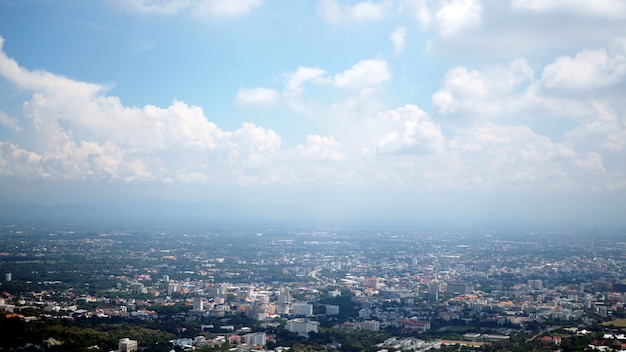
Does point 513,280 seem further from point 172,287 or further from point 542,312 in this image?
point 172,287

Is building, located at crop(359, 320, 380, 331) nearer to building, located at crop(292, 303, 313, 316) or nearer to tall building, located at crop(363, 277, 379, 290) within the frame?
building, located at crop(292, 303, 313, 316)

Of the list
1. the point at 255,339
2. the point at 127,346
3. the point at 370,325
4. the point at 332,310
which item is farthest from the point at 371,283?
the point at 127,346

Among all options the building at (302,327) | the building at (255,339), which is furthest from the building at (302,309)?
the building at (255,339)

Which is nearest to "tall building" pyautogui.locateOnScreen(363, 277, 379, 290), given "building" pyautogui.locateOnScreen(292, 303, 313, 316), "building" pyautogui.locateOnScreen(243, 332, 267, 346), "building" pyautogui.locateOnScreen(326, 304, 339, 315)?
"building" pyautogui.locateOnScreen(326, 304, 339, 315)

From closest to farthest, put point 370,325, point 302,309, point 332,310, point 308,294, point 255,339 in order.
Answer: point 255,339
point 370,325
point 302,309
point 332,310
point 308,294

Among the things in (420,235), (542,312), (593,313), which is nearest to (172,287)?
(542,312)

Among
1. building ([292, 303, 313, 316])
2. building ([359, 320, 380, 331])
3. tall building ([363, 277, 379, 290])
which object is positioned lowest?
building ([359, 320, 380, 331])

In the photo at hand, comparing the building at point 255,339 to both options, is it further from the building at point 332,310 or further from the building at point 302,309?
the building at point 332,310

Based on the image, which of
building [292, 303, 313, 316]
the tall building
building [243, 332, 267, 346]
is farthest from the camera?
the tall building

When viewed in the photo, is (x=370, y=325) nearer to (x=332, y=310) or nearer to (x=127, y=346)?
(x=332, y=310)
